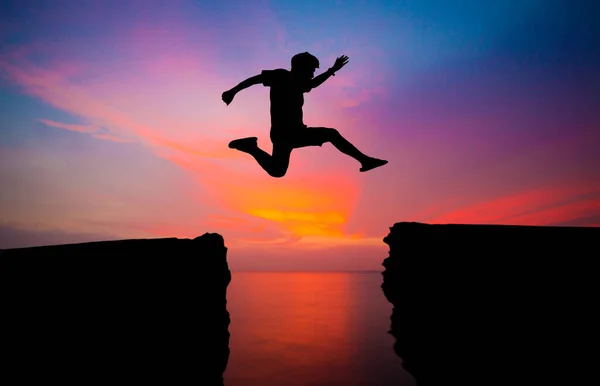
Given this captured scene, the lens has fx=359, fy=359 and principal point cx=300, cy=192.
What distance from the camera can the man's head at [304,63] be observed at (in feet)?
20.4

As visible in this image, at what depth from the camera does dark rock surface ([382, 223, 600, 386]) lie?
5.49 metres

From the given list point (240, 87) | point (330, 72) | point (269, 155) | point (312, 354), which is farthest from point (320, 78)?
point (312, 354)

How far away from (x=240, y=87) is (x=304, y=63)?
1.20 metres

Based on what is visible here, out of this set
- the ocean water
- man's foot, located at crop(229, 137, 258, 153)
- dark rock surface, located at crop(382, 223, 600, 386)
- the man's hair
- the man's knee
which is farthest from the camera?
the ocean water

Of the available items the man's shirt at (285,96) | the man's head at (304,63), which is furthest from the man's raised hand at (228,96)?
the man's head at (304,63)

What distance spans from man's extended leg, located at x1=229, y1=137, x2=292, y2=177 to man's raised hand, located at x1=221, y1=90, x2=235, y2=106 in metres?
0.74

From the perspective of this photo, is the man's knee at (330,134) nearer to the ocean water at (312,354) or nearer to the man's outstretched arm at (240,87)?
the man's outstretched arm at (240,87)

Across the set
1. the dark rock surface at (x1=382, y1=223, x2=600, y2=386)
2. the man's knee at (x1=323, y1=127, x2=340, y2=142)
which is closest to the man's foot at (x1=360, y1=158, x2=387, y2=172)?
the man's knee at (x1=323, y1=127, x2=340, y2=142)

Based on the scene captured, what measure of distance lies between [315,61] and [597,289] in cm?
569

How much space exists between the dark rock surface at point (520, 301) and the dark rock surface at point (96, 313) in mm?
6167

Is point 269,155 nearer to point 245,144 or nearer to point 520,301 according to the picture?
point 245,144

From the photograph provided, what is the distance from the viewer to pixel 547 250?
5824 mm

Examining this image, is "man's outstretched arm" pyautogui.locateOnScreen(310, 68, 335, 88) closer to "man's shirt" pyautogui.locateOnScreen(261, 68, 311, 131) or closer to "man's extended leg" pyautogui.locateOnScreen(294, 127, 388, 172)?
"man's shirt" pyautogui.locateOnScreen(261, 68, 311, 131)

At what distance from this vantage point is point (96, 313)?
18.1 ft
